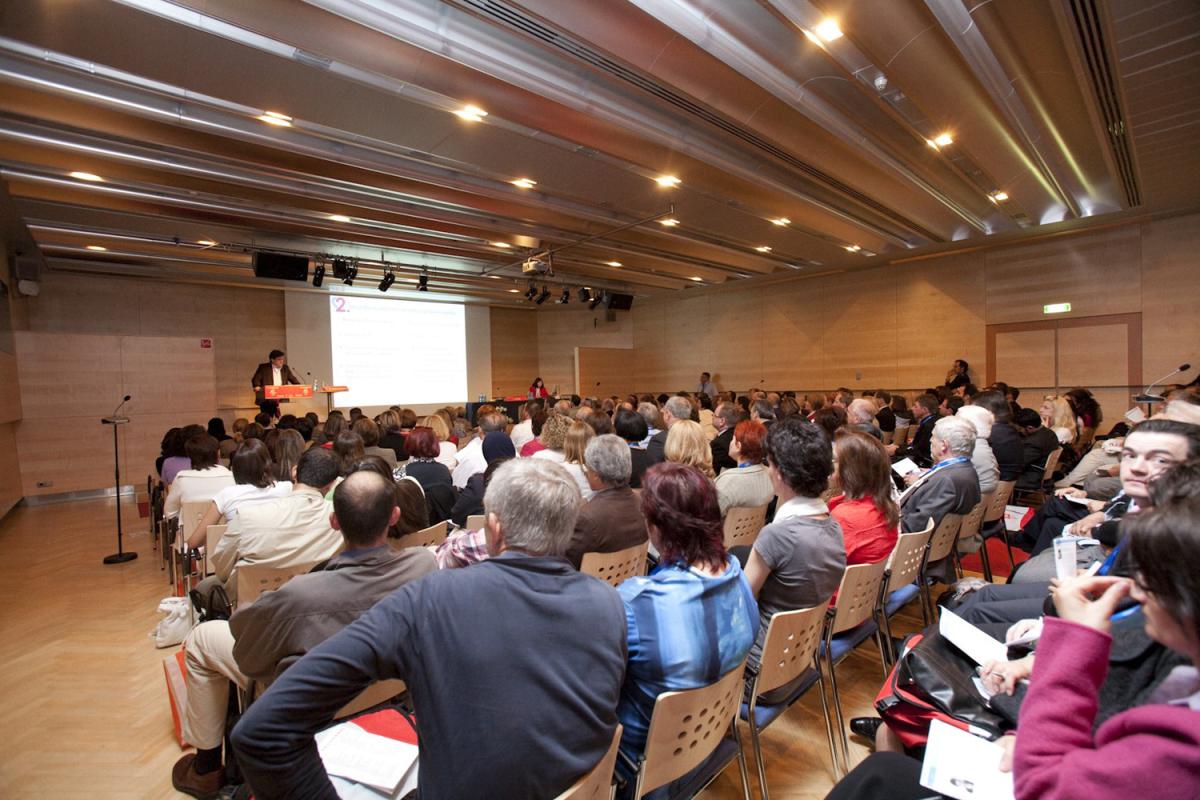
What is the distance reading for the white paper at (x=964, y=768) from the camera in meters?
1.19

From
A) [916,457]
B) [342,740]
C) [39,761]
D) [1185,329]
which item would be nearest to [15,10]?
[39,761]

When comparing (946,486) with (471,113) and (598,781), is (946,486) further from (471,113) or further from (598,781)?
(471,113)

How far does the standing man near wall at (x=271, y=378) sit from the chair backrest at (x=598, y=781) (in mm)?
9717

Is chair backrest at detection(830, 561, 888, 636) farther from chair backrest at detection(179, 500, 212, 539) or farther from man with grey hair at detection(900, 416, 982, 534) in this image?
chair backrest at detection(179, 500, 212, 539)

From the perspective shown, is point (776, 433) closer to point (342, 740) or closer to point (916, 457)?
A: point (342, 740)

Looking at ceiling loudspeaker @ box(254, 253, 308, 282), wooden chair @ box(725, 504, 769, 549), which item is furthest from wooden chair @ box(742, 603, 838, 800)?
ceiling loudspeaker @ box(254, 253, 308, 282)

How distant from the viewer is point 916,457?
5.89 meters

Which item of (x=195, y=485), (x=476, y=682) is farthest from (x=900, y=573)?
(x=195, y=485)

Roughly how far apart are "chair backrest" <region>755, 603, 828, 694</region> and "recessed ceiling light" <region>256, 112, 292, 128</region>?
5490mm

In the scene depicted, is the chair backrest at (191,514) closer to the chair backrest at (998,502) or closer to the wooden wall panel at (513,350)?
the chair backrest at (998,502)

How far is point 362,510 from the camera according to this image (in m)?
1.66

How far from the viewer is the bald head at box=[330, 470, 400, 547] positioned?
1654 mm

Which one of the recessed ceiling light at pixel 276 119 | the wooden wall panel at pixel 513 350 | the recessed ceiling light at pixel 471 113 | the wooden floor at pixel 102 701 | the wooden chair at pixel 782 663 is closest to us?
the wooden chair at pixel 782 663

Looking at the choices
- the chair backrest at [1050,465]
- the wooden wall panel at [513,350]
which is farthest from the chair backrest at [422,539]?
the wooden wall panel at [513,350]
